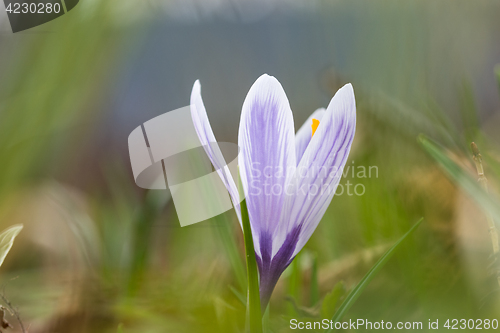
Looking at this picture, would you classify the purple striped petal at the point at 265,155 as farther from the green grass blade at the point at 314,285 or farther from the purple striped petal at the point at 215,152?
the green grass blade at the point at 314,285

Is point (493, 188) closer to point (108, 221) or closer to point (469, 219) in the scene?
point (469, 219)

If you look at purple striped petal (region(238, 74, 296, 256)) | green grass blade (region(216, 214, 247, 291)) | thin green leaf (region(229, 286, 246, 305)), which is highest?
purple striped petal (region(238, 74, 296, 256))

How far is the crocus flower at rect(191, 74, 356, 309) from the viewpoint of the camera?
323 mm

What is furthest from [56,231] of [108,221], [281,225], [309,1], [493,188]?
[493,188]

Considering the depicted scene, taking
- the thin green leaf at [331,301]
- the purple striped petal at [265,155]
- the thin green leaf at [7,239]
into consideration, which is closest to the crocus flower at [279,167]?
the purple striped petal at [265,155]

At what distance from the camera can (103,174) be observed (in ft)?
1.55

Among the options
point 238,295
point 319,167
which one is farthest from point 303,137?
point 238,295

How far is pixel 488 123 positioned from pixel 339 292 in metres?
0.29

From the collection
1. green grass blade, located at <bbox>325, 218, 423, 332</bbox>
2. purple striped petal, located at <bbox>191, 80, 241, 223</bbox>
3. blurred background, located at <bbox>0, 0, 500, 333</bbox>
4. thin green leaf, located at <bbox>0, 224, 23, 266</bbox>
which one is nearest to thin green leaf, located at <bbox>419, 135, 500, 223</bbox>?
blurred background, located at <bbox>0, 0, 500, 333</bbox>

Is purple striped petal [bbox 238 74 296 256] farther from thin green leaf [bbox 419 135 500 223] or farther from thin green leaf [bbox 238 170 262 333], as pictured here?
thin green leaf [bbox 419 135 500 223]

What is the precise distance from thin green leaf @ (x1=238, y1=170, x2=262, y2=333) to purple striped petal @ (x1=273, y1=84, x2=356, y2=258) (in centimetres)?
4

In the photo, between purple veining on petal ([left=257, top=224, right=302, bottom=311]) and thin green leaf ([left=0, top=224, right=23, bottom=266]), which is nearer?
purple veining on petal ([left=257, top=224, right=302, bottom=311])

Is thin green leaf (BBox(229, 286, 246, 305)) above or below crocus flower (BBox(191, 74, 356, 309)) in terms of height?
below

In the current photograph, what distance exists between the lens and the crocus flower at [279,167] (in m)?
0.32
